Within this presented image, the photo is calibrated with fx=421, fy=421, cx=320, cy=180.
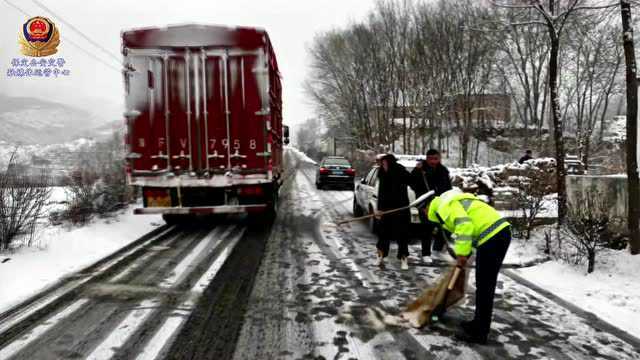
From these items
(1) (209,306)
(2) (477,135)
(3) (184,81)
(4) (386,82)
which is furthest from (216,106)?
(2) (477,135)

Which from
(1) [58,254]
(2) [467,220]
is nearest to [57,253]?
(1) [58,254]

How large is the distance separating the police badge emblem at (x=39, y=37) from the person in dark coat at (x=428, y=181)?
37.0 feet

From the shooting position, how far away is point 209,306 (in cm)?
464

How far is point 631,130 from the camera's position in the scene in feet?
A: 20.3

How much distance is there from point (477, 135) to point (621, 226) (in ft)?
90.6

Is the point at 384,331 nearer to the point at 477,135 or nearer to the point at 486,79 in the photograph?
the point at 486,79

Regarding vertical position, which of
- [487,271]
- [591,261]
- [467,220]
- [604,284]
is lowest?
[604,284]

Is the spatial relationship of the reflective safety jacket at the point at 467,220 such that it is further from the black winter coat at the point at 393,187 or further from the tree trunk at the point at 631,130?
the tree trunk at the point at 631,130

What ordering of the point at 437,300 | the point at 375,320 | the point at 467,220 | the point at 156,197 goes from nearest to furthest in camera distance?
the point at 467,220 < the point at 437,300 < the point at 375,320 < the point at 156,197

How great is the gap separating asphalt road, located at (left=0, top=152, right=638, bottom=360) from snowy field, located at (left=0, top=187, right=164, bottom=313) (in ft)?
1.13

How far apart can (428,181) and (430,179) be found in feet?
0.16

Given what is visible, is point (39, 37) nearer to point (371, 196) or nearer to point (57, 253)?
point (57, 253)

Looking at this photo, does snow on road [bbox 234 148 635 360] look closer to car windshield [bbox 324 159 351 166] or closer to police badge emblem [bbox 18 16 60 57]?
police badge emblem [bbox 18 16 60 57]

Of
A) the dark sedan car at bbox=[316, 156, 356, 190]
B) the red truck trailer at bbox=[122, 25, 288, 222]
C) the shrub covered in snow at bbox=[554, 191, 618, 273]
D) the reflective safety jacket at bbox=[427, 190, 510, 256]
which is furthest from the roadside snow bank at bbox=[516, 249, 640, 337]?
the dark sedan car at bbox=[316, 156, 356, 190]
